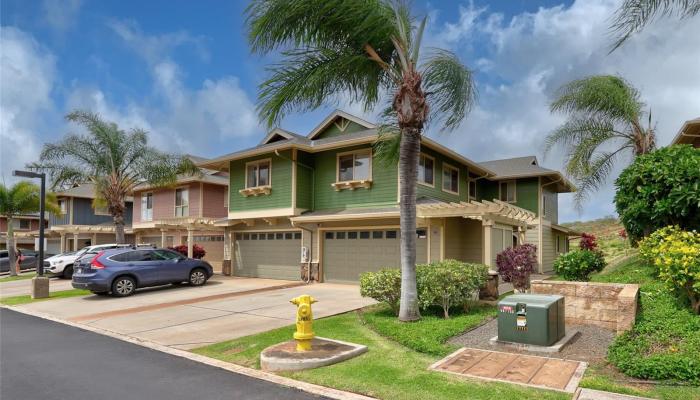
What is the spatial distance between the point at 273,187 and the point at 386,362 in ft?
46.0

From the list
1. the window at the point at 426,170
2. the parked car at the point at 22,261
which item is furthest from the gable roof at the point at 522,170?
the parked car at the point at 22,261

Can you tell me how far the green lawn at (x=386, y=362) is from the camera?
219 inches

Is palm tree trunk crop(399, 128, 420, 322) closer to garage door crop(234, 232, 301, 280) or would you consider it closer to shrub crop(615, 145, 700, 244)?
shrub crop(615, 145, 700, 244)

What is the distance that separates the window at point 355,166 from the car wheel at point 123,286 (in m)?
8.65

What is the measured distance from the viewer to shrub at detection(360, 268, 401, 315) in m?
10.4

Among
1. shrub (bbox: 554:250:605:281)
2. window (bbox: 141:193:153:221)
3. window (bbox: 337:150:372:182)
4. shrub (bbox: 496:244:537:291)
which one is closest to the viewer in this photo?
shrub (bbox: 496:244:537:291)

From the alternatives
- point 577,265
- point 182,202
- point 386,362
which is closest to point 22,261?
point 182,202

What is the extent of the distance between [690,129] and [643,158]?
6.37 m

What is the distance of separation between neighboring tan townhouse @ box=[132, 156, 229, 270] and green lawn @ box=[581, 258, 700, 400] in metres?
21.7

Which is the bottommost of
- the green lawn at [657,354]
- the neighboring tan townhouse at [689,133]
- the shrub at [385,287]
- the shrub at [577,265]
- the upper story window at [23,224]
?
the green lawn at [657,354]

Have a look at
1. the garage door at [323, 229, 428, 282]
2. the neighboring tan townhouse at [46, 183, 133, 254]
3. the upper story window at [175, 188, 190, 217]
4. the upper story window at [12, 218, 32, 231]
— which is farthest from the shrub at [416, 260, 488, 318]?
the upper story window at [12, 218, 32, 231]

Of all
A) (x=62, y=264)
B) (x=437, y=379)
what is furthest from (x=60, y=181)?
(x=437, y=379)

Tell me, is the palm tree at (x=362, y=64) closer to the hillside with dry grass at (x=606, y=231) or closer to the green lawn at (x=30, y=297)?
the green lawn at (x=30, y=297)

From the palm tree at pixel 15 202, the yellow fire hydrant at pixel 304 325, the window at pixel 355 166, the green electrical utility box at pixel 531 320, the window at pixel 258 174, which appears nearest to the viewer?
the yellow fire hydrant at pixel 304 325
